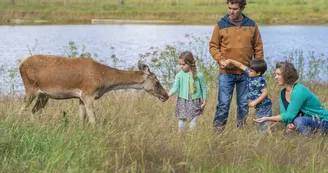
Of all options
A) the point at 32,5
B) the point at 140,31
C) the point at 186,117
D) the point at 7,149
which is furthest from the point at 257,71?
the point at 32,5

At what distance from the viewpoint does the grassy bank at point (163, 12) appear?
1553 inches

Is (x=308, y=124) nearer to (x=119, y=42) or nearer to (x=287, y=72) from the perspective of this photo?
(x=287, y=72)

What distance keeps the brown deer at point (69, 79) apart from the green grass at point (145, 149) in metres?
0.99

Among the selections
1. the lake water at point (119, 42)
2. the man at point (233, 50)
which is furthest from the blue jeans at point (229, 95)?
the lake water at point (119, 42)

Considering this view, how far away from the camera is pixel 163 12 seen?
42.5 meters

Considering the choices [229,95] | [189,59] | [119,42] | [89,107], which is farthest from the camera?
[119,42]

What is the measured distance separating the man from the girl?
0.25 metres

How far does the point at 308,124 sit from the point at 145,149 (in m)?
2.11

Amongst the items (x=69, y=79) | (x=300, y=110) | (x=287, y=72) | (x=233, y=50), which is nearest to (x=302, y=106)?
(x=300, y=110)

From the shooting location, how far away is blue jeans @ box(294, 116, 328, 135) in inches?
273

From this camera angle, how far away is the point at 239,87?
7.68m

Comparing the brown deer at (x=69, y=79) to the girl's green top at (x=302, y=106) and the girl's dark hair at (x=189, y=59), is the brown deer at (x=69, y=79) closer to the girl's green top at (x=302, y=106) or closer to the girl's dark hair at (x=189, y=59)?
the girl's dark hair at (x=189, y=59)

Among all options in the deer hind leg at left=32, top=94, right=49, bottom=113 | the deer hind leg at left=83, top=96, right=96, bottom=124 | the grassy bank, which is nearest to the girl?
the deer hind leg at left=83, top=96, right=96, bottom=124

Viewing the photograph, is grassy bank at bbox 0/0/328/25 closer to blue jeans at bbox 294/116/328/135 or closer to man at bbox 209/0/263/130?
man at bbox 209/0/263/130
